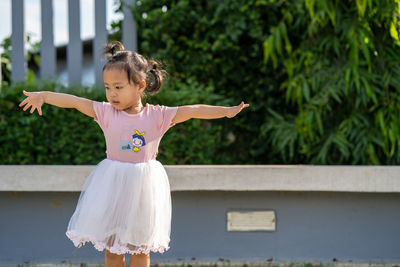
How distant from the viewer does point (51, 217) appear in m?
3.30

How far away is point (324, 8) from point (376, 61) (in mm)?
657

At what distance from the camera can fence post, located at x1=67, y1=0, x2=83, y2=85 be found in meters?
4.08

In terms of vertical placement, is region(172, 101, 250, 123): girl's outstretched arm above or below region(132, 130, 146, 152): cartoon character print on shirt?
above

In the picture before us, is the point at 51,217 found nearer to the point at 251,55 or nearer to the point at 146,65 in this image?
the point at 146,65

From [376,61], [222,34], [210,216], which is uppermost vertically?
[222,34]

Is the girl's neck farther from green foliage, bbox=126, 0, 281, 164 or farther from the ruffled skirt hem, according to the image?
green foliage, bbox=126, 0, 281, 164

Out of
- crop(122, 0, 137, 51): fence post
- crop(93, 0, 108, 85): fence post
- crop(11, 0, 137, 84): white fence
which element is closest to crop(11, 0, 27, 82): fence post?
crop(11, 0, 137, 84): white fence

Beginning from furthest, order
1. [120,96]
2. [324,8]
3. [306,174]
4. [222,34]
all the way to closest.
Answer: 1. [222,34]
2. [324,8]
3. [306,174]
4. [120,96]

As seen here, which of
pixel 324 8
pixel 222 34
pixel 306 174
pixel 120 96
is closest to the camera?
pixel 120 96

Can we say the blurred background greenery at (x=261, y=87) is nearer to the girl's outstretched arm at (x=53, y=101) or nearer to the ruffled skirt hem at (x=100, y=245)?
the girl's outstretched arm at (x=53, y=101)

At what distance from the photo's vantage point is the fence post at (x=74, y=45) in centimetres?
408

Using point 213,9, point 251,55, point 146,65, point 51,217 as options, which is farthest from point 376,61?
point 51,217

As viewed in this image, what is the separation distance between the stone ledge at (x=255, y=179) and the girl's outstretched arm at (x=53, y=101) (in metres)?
0.96

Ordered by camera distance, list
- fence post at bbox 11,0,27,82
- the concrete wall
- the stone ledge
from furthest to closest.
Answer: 1. fence post at bbox 11,0,27,82
2. the concrete wall
3. the stone ledge
